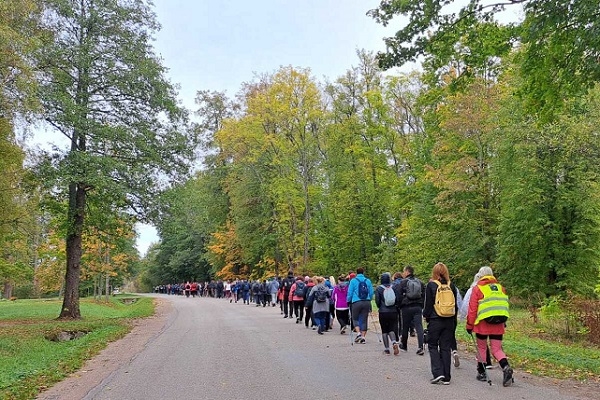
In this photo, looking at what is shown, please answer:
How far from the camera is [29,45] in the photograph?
13750 millimetres

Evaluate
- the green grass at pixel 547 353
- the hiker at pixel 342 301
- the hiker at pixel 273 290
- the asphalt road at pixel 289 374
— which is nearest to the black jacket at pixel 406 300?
the asphalt road at pixel 289 374

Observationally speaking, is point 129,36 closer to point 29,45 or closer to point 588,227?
point 29,45

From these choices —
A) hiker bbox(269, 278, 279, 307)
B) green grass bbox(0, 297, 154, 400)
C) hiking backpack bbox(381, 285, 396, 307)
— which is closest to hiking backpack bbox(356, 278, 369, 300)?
hiking backpack bbox(381, 285, 396, 307)

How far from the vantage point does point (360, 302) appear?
13.1 m

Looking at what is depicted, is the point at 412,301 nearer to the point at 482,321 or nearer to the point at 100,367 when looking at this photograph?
the point at 482,321

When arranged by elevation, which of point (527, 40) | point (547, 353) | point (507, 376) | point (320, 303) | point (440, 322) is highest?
point (527, 40)

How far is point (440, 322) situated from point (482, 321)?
1.95ft

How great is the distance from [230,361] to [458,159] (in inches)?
814

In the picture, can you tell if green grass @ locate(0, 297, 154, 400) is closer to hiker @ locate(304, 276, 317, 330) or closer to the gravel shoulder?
the gravel shoulder

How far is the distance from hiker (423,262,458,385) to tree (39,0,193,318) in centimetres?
1410

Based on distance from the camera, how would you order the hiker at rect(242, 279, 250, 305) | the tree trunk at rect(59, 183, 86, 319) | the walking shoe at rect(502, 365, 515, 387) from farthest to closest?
1. the hiker at rect(242, 279, 250, 305)
2. the tree trunk at rect(59, 183, 86, 319)
3. the walking shoe at rect(502, 365, 515, 387)

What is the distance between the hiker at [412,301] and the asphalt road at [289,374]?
573mm

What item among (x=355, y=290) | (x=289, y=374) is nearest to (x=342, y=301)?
(x=355, y=290)

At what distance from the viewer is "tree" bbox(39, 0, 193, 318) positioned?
19.7 metres
